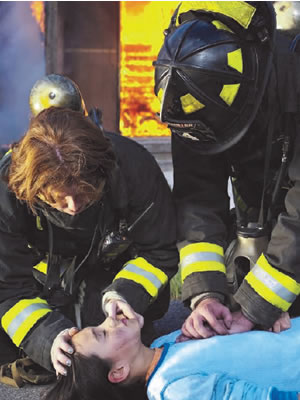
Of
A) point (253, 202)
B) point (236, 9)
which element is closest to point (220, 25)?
point (236, 9)

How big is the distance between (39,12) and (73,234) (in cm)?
453

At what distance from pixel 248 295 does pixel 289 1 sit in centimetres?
167

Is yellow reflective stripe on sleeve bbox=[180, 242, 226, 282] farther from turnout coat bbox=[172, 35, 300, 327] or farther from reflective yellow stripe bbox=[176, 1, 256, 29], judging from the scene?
reflective yellow stripe bbox=[176, 1, 256, 29]

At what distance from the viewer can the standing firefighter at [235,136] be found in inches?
114

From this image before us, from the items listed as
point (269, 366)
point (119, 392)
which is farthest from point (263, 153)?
point (119, 392)

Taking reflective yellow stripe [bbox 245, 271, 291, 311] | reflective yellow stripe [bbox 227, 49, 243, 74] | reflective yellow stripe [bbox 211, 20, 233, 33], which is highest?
reflective yellow stripe [bbox 211, 20, 233, 33]

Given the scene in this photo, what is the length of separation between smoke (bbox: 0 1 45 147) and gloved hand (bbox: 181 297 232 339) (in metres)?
4.84

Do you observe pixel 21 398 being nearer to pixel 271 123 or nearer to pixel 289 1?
pixel 271 123

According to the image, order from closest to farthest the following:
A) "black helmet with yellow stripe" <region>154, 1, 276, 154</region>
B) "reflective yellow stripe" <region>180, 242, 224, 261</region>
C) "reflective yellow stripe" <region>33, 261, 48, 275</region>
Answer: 1. "black helmet with yellow stripe" <region>154, 1, 276, 154</region>
2. "reflective yellow stripe" <region>180, 242, 224, 261</region>
3. "reflective yellow stripe" <region>33, 261, 48, 275</region>

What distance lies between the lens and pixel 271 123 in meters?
3.08

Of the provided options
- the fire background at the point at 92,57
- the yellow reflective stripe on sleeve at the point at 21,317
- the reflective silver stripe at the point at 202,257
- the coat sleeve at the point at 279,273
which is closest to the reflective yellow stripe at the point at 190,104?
the coat sleeve at the point at 279,273

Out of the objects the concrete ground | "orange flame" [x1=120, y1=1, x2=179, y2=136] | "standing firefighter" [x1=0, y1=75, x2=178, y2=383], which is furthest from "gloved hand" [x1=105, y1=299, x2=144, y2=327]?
"orange flame" [x1=120, y1=1, x2=179, y2=136]

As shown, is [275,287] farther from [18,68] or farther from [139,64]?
[139,64]

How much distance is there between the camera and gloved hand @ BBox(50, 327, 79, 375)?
293 cm
